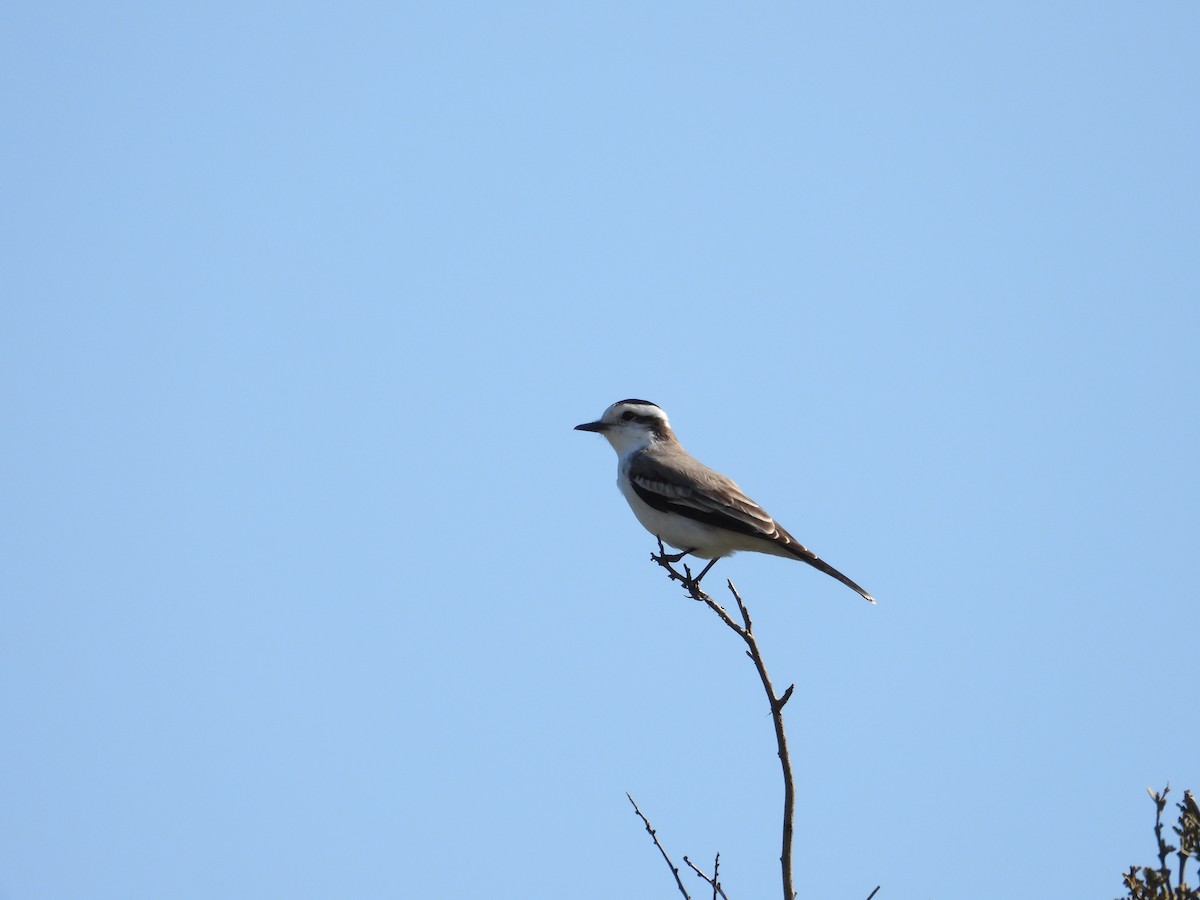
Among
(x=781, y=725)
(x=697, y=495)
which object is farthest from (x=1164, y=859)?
(x=697, y=495)

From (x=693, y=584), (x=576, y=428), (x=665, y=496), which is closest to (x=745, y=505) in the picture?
(x=665, y=496)

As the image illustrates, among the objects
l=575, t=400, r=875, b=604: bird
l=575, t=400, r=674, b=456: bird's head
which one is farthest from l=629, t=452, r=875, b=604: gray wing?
l=575, t=400, r=674, b=456: bird's head

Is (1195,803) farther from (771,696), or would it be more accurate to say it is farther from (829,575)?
(829,575)

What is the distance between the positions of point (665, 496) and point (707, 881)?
15.9 ft

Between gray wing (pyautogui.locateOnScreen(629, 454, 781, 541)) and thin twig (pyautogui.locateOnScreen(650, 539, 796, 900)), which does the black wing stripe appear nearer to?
gray wing (pyautogui.locateOnScreen(629, 454, 781, 541))

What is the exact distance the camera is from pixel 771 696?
5.81 m

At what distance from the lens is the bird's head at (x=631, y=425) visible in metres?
12.1

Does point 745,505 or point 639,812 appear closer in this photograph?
point 639,812

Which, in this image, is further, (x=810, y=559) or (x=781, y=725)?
(x=810, y=559)

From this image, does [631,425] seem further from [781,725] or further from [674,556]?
[781,725]

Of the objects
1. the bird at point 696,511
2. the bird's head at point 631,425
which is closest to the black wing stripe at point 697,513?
the bird at point 696,511

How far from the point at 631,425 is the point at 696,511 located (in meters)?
2.37

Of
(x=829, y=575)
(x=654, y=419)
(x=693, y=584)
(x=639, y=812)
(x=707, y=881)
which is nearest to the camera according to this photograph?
(x=707, y=881)

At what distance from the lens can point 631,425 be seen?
12242mm
